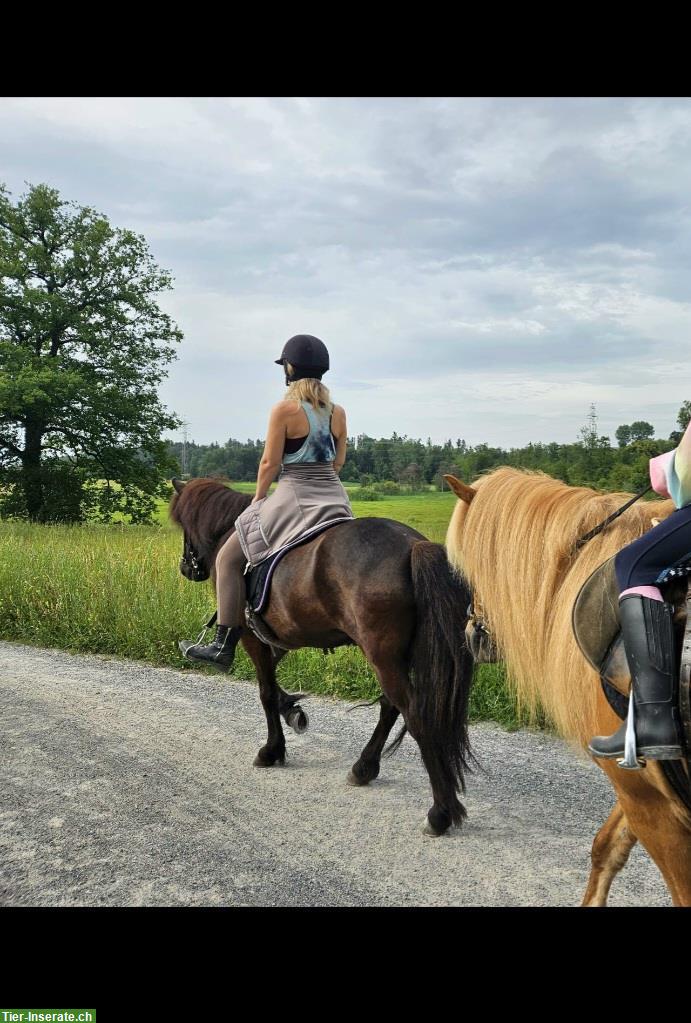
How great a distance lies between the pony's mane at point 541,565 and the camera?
8.95 feet

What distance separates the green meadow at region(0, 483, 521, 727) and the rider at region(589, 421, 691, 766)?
11.5 feet

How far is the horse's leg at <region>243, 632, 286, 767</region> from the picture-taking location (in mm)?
5066

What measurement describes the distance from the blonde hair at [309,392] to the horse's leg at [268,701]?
1.71 meters

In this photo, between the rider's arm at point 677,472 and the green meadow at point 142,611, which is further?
the green meadow at point 142,611

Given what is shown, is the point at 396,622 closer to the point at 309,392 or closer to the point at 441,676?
the point at 441,676

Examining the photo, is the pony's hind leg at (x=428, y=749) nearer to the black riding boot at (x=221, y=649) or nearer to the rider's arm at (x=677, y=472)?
the black riding boot at (x=221, y=649)

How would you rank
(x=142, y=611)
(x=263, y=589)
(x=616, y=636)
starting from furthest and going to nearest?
(x=142, y=611) → (x=263, y=589) → (x=616, y=636)

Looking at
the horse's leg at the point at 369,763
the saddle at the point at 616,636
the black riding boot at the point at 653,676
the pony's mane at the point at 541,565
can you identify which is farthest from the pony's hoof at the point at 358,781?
the black riding boot at the point at 653,676

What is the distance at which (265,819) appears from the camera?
4.18 metres

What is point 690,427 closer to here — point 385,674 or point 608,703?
point 608,703

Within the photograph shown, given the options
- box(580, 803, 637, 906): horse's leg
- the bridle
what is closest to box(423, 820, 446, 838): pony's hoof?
box(580, 803, 637, 906): horse's leg

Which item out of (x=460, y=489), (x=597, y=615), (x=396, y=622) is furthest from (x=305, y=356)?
(x=597, y=615)

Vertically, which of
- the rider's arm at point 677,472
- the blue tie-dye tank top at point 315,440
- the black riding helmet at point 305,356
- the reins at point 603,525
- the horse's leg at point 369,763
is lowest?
the horse's leg at point 369,763

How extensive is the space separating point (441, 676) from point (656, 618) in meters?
2.01
